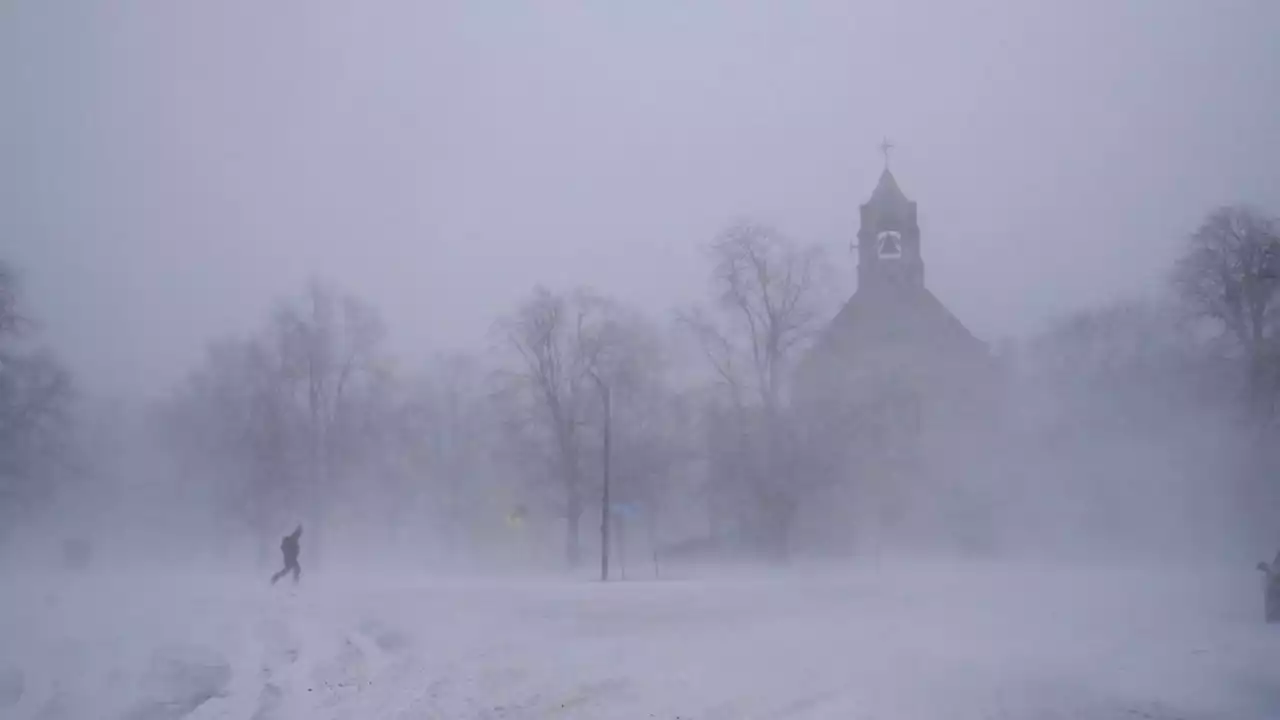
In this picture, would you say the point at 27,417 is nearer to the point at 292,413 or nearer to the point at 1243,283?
the point at 292,413

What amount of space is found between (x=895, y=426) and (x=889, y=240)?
14.9m

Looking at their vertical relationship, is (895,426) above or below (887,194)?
below

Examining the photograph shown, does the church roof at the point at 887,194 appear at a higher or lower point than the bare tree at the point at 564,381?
higher

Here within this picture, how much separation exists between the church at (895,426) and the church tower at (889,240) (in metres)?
1.56

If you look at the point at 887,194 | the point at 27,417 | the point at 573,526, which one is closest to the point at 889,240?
the point at 887,194

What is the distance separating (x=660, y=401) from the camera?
156ft

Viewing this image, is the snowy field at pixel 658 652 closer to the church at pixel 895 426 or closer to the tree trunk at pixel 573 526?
the church at pixel 895 426

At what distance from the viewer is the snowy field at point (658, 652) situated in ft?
46.5

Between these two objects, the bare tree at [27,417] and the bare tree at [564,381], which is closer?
the bare tree at [27,417]

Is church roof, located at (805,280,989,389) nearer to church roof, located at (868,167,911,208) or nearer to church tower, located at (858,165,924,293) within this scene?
church tower, located at (858,165,924,293)

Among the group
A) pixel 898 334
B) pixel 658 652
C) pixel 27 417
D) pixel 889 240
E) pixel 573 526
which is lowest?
pixel 658 652

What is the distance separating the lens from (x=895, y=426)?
142 feet

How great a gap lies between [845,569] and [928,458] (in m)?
9.17

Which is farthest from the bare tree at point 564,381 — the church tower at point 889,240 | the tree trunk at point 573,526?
the church tower at point 889,240
